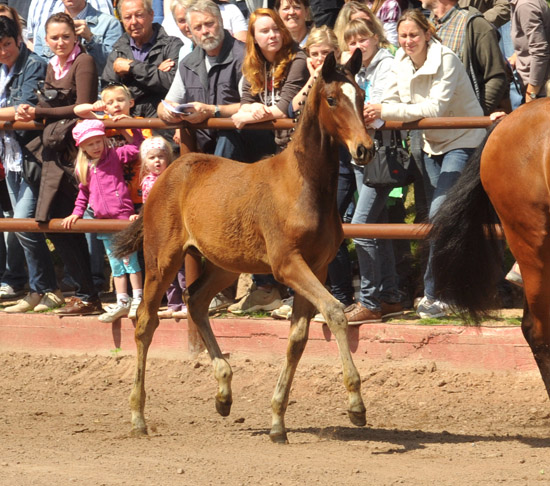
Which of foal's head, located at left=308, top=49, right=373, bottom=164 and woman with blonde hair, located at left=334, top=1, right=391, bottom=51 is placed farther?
woman with blonde hair, located at left=334, top=1, right=391, bottom=51

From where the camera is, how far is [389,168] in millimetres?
6965

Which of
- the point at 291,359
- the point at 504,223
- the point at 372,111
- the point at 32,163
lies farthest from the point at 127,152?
the point at 504,223

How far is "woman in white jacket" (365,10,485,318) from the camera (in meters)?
6.96

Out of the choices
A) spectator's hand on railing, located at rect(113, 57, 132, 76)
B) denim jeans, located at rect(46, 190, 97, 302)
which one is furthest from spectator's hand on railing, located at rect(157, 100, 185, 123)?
denim jeans, located at rect(46, 190, 97, 302)

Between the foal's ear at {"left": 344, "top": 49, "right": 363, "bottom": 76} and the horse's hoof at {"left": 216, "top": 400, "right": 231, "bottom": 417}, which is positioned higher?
the foal's ear at {"left": 344, "top": 49, "right": 363, "bottom": 76}

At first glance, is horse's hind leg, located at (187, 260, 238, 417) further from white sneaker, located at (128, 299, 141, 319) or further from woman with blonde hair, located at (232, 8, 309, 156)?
white sneaker, located at (128, 299, 141, 319)

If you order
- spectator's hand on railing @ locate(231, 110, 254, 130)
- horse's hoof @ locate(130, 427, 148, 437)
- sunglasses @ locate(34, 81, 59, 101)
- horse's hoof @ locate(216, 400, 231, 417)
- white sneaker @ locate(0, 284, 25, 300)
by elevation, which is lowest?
white sneaker @ locate(0, 284, 25, 300)

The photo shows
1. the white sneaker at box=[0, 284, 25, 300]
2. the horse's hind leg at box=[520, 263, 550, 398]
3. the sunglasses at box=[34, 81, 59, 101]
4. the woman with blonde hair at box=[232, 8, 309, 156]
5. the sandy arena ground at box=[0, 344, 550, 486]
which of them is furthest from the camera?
the white sneaker at box=[0, 284, 25, 300]

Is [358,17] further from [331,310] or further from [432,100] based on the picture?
[331,310]

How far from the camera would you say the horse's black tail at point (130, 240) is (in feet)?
22.0

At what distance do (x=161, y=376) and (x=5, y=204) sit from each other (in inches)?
94.2

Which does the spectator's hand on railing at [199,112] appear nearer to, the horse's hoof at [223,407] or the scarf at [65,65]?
the scarf at [65,65]

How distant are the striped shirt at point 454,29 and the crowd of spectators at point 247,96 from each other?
0.4 inches

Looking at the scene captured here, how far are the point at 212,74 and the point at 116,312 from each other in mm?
2026
